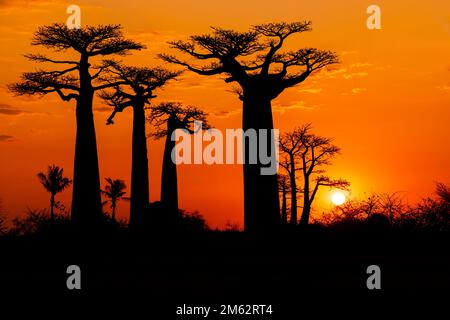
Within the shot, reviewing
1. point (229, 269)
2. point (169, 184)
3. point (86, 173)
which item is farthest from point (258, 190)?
point (169, 184)

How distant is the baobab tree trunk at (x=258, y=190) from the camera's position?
76.6 feet

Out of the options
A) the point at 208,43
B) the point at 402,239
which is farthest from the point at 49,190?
the point at 402,239

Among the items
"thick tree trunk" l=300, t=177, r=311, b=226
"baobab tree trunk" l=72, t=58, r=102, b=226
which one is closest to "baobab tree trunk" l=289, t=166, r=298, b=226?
"thick tree trunk" l=300, t=177, r=311, b=226

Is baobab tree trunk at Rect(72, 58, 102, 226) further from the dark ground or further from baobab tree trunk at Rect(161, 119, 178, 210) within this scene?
baobab tree trunk at Rect(161, 119, 178, 210)

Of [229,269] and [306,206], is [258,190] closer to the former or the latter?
[229,269]

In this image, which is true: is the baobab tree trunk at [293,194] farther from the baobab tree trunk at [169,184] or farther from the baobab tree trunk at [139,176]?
the baobab tree trunk at [139,176]

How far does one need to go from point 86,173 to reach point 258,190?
5.89m

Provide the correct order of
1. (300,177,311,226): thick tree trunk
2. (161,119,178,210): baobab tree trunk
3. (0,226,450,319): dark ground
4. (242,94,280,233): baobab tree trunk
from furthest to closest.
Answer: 1. (300,177,311,226): thick tree trunk
2. (161,119,178,210): baobab tree trunk
3. (242,94,280,233): baobab tree trunk
4. (0,226,450,319): dark ground

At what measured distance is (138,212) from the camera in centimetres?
2956

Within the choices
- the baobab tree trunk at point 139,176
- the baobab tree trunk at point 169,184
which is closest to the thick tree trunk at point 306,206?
the baobab tree trunk at point 169,184

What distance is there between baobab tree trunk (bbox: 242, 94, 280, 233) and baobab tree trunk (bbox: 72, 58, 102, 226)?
530 centimetres

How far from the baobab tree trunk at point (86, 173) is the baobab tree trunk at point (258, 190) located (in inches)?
209

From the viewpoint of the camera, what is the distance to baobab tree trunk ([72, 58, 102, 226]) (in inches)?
1011

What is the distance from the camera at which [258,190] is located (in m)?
23.4
